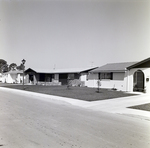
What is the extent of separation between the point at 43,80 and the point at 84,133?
116ft

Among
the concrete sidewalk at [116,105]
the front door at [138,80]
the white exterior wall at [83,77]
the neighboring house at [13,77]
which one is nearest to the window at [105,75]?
the front door at [138,80]

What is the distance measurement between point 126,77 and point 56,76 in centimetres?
1934

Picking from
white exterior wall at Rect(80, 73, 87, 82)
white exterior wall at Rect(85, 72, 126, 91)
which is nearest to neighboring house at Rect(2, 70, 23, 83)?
white exterior wall at Rect(80, 73, 87, 82)

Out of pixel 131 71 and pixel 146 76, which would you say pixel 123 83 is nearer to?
pixel 131 71

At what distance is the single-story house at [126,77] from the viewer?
19.1m

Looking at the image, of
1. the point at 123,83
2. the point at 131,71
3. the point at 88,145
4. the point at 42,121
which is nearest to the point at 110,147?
the point at 88,145

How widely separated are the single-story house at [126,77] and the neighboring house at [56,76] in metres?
2.80

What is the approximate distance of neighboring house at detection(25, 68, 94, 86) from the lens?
33.0 meters

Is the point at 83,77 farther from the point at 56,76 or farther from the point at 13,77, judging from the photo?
the point at 13,77

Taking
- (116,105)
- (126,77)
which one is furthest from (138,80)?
(116,105)

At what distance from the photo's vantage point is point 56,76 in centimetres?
3834

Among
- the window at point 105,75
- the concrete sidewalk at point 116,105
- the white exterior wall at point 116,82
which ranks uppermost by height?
the window at point 105,75

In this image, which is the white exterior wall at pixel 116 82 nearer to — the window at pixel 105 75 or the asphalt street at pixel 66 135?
the window at pixel 105 75

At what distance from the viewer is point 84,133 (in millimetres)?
5711
